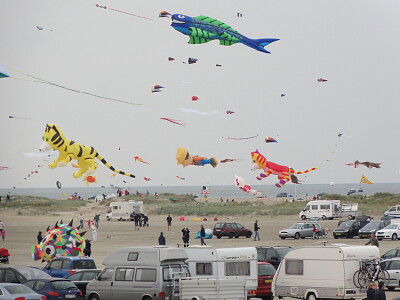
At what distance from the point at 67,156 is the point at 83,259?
25.9 meters

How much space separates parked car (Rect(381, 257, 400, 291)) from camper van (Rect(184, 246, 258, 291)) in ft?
19.5

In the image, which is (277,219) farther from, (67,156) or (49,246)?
(49,246)

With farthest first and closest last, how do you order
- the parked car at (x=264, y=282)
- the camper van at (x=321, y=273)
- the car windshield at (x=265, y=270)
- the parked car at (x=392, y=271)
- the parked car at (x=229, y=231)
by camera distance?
the parked car at (x=229, y=231)
the parked car at (x=392, y=271)
the car windshield at (x=265, y=270)
the parked car at (x=264, y=282)
the camper van at (x=321, y=273)

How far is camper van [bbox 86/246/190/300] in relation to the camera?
22719mm

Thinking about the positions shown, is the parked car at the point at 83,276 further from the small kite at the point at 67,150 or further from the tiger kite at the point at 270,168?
the tiger kite at the point at 270,168

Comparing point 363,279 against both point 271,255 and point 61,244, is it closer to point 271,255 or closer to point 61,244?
point 271,255

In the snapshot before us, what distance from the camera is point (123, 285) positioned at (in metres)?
23.5

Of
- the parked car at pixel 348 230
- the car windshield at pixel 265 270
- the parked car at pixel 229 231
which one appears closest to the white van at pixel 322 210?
the parked car at pixel 229 231

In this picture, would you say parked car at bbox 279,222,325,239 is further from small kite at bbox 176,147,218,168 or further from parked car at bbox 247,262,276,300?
parked car at bbox 247,262,276,300

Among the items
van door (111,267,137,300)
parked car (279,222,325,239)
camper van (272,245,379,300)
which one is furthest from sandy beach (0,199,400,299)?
van door (111,267,137,300)

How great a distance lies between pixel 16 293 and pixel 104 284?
318 cm

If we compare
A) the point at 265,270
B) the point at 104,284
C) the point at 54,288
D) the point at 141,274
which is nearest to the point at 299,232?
the point at 265,270

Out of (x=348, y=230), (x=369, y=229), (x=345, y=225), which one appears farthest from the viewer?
(x=345, y=225)

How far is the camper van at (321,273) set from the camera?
23453 mm
